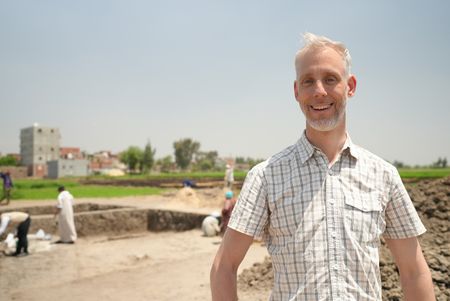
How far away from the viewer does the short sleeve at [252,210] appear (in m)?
1.18

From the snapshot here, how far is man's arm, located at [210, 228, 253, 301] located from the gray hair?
0.59 meters

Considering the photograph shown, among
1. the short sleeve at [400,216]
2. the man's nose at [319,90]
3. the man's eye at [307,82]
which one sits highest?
the man's eye at [307,82]

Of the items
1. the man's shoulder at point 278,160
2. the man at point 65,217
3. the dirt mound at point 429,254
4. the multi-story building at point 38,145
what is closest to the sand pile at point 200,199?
the man at point 65,217

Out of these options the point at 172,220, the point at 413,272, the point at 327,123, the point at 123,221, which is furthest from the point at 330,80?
the point at 123,221

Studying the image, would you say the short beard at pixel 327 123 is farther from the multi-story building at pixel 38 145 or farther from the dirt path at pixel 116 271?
the multi-story building at pixel 38 145

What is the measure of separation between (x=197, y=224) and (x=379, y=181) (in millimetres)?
11611

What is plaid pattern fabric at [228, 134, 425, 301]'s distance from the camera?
1141mm

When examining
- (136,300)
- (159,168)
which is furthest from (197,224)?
(159,168)

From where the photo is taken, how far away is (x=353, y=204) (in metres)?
1.18

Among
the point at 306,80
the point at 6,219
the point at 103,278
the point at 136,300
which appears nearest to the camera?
the point at 306,80

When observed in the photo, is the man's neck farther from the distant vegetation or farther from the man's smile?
the distant vegetation

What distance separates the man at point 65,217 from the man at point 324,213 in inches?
401

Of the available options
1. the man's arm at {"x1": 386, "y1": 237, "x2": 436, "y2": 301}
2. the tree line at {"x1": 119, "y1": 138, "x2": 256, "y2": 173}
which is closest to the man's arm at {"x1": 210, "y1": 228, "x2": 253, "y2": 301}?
the man's arm at {"x1": 386, "y1": 237, "x2": 436, "y2": 301}

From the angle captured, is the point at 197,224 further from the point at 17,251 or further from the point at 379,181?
the point at 379,181
